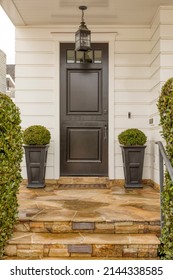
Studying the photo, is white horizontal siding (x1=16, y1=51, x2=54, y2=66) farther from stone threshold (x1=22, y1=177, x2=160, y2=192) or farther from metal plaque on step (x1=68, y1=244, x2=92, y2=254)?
metal plaque on step (x1=68, y1=244, x2=92, y2=254)

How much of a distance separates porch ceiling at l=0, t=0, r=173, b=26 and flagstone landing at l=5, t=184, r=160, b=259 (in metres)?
2.98

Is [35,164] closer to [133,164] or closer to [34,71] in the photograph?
[133,164]

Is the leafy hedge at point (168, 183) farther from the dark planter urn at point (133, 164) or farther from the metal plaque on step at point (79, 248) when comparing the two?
the dark planter urn at point (133, 164)

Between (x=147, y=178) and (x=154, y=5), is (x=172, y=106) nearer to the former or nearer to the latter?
(x=154, y=5)

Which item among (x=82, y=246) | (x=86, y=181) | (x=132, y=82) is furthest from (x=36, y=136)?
(x=82, y=246)

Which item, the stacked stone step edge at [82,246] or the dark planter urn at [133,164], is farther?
the dark planter urn at [133,164]

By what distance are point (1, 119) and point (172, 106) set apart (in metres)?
1.42

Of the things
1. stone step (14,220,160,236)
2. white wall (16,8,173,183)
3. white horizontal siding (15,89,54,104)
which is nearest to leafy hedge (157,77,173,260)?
stone step (14,220,160,236)

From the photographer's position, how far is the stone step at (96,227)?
3377mm

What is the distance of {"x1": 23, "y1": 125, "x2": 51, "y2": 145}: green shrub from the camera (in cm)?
544

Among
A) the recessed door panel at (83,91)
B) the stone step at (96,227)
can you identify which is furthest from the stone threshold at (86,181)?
Answer: the stone step at (96,227)

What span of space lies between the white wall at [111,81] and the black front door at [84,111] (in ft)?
0.42
